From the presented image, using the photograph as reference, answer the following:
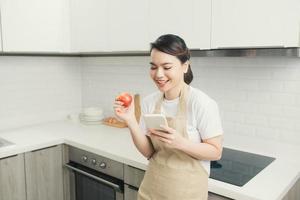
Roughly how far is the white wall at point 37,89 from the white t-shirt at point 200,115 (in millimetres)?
1534

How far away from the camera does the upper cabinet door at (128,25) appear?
174 cm

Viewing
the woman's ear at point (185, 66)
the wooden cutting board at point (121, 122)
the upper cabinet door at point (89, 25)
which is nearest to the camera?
the woman's ear at point (185, 66)

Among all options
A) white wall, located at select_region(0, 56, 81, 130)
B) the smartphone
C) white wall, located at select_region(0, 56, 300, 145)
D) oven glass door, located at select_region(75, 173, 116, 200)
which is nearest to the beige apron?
the smartphone

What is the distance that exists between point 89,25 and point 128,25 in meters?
0.37

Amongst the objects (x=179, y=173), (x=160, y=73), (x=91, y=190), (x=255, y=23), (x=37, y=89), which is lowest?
(x=91, y=190)

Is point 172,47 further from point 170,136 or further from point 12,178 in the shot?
point 12,178

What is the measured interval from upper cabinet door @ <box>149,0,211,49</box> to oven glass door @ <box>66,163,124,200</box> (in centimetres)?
88

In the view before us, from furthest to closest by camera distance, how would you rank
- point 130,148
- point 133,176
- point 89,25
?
1. point 89,25
2. point 130,148
3. point 133,176

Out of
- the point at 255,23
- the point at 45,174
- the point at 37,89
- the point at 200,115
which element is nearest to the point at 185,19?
the point at 255,23

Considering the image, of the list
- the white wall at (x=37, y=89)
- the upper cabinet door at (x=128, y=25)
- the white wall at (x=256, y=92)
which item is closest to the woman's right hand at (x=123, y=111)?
the upper cabinet door at (x=128, y=25)

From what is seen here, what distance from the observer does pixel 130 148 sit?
1.75 meters

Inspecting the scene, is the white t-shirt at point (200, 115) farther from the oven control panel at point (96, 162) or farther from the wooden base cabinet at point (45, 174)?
the wooden base cabinet at point (45, 174)

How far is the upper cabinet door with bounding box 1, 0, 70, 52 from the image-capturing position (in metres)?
1.82

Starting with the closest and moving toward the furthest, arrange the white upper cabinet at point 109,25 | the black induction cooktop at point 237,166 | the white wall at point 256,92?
the black induction cooktop at point 237,166
the white wall at point 256,92
the white upper cabinet at point 109,25
